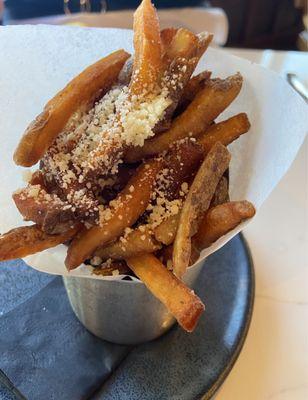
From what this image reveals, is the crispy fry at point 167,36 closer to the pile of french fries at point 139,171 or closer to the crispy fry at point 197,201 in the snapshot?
the pile of french fries at point 139,171

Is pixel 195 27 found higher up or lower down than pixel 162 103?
lower down

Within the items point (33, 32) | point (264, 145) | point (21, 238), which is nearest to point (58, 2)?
point (33, 32)

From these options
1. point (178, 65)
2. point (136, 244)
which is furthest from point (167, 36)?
point (136, 244)

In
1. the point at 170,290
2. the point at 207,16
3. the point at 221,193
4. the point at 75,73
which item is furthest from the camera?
the point at 207,16

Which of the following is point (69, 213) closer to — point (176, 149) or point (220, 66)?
point (176, 149)

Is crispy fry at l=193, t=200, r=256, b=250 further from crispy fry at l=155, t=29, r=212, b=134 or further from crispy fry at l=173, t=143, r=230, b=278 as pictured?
crispy fry at l=155, t=29, r=212, b=134

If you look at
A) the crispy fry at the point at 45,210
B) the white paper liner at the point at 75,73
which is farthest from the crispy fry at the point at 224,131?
the crispy fry at the point at 45,210

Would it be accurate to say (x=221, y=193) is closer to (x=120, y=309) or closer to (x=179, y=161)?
(x=179, y=161)
